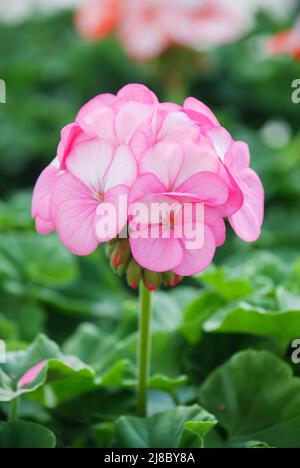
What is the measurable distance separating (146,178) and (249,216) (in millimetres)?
92

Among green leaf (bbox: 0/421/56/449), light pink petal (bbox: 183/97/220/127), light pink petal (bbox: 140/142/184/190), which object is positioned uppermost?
light pink petal (bbox: 183/97/220/127)

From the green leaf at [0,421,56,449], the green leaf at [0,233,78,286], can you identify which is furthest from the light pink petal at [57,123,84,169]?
the green leaf at [0,233,78,286]

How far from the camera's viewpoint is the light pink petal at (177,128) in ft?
2.07

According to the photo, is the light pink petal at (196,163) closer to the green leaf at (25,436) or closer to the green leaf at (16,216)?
the green leaf at (25,436)

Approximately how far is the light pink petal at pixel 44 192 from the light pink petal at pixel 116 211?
0.19ft

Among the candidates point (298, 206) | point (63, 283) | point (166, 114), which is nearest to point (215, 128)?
point (166, 114)

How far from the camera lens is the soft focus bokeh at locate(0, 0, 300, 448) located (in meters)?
0.75

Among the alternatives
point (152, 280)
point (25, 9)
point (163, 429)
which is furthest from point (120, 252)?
point (25, 9)

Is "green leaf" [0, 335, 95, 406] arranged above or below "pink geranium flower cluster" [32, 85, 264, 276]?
below

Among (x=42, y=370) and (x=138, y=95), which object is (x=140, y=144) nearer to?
(x=138, y=95)

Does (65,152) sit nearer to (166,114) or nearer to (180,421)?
(166,114)

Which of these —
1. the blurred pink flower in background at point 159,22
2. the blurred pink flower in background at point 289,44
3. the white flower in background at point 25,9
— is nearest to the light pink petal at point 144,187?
the blurred pink flower in background at point 289,44

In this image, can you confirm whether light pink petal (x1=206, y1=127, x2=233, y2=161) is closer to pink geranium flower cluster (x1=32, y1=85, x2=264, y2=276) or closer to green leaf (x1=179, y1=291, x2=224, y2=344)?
pink geranium flower cluster (x1=32, y1=85, x2=264, y2=276)
